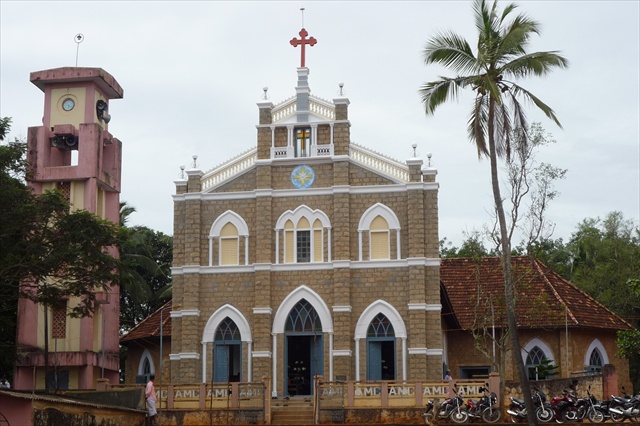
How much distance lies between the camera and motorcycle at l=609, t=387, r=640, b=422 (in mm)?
26516

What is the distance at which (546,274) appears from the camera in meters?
39.2

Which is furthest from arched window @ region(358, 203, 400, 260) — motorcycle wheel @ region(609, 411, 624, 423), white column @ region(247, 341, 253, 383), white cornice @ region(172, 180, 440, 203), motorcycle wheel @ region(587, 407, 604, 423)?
motorcycle wheel @ region(609, 411, 624, 423)

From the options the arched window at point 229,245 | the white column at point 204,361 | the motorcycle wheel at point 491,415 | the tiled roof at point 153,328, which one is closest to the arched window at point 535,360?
the motorcycle wheel at point 491,415

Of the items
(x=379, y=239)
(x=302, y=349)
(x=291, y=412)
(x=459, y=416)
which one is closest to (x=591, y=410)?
(x=459, y=416)

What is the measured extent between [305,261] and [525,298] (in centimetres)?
893

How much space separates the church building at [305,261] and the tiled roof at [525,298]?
353 cm

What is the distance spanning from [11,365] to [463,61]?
20845 mm

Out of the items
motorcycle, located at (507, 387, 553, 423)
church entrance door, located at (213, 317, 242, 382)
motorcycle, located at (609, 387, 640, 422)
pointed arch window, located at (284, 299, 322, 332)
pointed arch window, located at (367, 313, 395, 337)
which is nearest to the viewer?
motorcycle, located at (609, 387, 640, 422)

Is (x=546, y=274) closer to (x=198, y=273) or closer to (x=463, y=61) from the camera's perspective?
(x=198, y=273)

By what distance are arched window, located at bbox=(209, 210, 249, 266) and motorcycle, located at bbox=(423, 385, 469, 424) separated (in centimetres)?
981

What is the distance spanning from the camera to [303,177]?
1377 inches

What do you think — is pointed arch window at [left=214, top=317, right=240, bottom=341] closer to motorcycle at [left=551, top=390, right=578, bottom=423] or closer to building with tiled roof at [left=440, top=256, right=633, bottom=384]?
building with tiled roof at [left=440, top=256, right=633, bottom=384]

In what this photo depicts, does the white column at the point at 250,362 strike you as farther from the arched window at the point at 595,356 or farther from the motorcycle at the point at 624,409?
the arched window at the point at 595,356

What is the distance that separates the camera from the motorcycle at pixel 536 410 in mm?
27078
